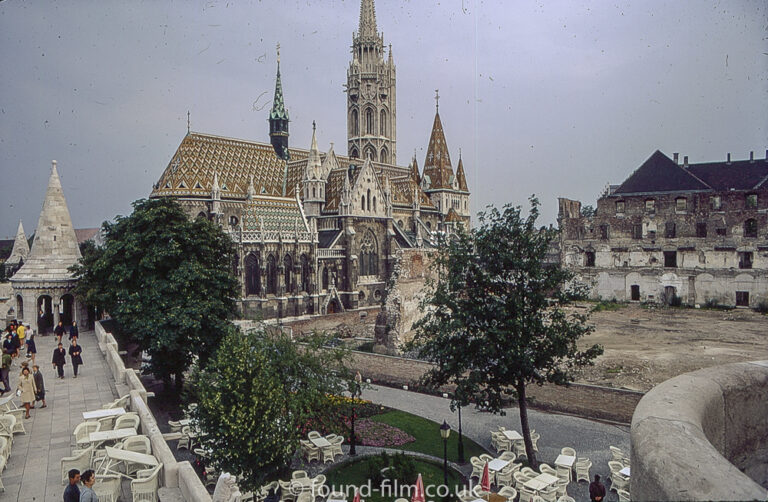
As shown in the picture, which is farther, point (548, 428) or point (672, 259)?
point (672, 259)

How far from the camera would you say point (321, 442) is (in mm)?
15852

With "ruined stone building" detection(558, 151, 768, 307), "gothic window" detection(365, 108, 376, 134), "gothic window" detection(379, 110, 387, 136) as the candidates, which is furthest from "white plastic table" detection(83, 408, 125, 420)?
"gothic window" detection(379, 110, 387, 136)

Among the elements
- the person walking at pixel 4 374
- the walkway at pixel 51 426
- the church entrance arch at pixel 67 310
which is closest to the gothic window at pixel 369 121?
the church entrance arch at pixel 67 310

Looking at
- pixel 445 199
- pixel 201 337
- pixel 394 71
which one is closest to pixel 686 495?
pixel 201 337

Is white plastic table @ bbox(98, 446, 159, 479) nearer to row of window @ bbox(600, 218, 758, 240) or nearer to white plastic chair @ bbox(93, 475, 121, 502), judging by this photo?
white plastic chair @ bbox(93, 475, 121, 502)

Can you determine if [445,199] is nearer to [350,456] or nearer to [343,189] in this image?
[343,189]

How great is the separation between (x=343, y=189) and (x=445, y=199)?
2390 cm

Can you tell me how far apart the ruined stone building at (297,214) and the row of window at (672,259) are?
14900mm

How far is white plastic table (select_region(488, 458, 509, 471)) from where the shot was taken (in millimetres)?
13828

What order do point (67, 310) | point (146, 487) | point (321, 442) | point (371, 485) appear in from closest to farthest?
1. point (146, 487)
2. point (371, 485)
3. point (321, 442)
4. point (67, 310)

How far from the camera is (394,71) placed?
251 ft

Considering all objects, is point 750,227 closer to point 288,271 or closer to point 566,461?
point 566,461

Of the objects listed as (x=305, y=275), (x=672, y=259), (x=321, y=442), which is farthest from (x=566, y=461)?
(x=672, y=259)

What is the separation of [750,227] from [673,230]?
5330 millimetres
